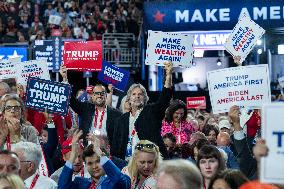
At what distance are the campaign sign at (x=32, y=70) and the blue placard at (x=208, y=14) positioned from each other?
8474mm

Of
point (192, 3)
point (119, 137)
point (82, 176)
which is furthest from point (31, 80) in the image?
point (192, 3)

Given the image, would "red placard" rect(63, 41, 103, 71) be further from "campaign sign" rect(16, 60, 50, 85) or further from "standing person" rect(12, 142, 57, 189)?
"standing person" rect(12, 142, 57, 189)

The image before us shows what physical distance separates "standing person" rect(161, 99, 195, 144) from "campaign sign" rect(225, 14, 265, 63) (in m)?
1.16

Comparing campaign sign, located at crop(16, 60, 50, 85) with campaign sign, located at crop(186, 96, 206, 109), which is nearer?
campaign sign, located at crop(16, 60, 50, 85)

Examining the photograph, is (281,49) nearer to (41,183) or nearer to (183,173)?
(41,183)

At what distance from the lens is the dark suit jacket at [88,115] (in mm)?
9570

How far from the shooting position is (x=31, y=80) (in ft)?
32.6

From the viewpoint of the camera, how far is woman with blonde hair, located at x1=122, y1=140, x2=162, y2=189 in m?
7.09

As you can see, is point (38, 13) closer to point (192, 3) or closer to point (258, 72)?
point (192, 3)

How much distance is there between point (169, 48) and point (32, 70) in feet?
7.19

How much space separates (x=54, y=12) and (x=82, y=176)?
65.0ft

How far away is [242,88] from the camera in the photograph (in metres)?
8.51

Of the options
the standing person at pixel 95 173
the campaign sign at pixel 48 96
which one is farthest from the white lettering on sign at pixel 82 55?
the standing person at pixel 95 173

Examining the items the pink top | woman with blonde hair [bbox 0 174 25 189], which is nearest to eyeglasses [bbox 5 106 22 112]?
the pink top
